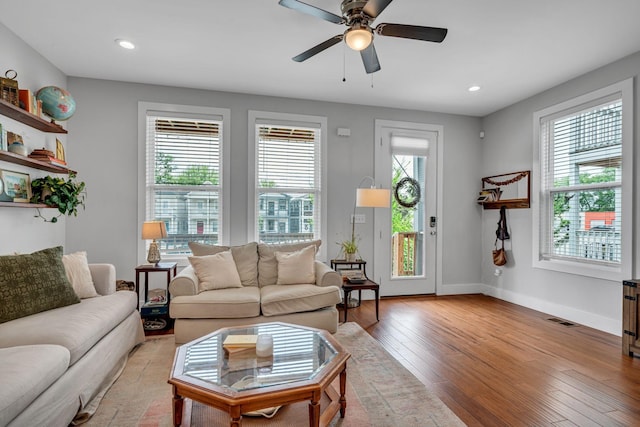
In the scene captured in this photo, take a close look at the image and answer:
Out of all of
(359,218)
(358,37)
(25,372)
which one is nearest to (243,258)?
(359,218)

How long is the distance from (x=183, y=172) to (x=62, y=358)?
2.61 meters

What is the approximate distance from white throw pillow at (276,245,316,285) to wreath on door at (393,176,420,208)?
1.87 m

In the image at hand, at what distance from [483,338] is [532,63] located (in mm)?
2742

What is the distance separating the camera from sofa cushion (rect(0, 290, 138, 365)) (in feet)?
5.96

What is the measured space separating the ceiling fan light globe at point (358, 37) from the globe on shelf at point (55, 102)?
2.69 m

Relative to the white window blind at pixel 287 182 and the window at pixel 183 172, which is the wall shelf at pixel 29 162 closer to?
the window at pixel 183 172

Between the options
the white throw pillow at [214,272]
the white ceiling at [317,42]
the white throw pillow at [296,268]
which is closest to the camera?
the white ceiling at [317,42]

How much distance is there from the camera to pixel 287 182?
429 centimetres

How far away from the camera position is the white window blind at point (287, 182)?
→ 166 inches

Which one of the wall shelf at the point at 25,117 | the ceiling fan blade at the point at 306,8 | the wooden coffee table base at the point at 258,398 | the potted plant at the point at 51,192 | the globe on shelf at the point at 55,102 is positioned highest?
the ceiling fan blade at the point at 306,8

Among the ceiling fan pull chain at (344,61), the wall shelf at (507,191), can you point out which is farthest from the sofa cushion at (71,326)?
the wall shelf at (507,191)

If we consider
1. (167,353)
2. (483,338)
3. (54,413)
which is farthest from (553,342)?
(54,413)

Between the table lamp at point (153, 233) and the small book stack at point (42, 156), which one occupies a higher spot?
the small book stack at point (42, 156)

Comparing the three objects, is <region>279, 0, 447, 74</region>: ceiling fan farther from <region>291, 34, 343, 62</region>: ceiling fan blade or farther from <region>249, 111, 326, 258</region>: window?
<region>249, 111, 326, 258</region>: window
